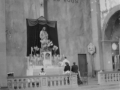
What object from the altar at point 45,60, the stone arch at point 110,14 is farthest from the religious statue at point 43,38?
the stone arch at point 110,14

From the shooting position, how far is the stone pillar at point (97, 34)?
18.8 metres

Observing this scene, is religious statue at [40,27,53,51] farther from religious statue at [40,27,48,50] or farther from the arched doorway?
the arched doorway

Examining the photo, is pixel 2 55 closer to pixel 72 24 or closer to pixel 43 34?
pixel 43 34

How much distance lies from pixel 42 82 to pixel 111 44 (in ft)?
30.6

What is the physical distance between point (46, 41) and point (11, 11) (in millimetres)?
3576

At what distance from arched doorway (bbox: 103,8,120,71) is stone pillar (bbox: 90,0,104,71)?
402 millimetres

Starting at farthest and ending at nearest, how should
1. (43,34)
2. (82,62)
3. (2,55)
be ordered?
(82,62) < (43,34) < (2,55)

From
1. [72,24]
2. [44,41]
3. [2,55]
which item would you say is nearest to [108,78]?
[44,41]

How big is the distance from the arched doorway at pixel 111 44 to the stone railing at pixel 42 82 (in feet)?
24.0

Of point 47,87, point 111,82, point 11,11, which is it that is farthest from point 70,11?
point 47,87

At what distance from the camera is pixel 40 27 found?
17.8 m

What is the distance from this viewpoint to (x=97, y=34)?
62.2 ft

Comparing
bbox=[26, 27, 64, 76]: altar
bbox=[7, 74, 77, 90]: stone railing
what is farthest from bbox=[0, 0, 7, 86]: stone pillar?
bbox=[26, 27, 64, 76]: altar

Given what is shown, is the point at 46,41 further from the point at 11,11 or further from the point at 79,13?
the point at 79,13
